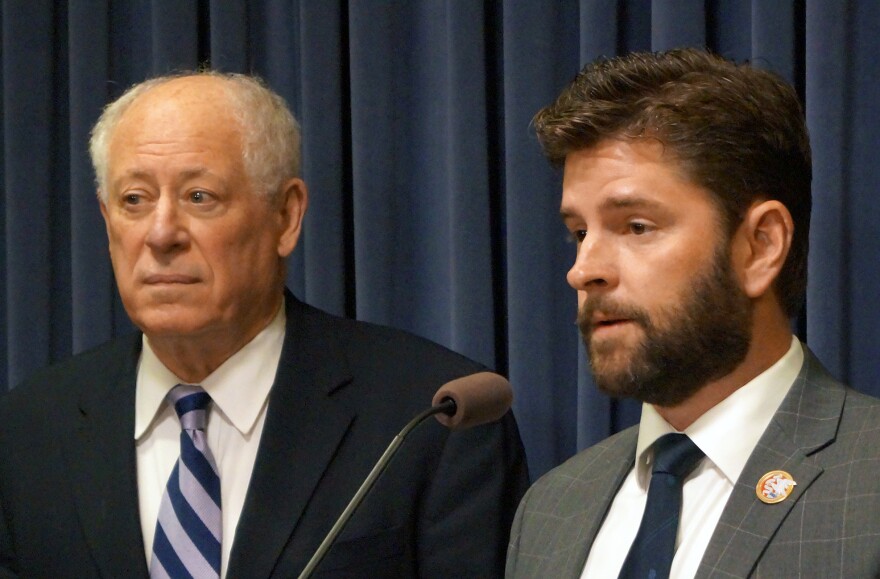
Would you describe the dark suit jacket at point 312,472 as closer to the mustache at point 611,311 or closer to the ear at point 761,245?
the mustache at point 611,311

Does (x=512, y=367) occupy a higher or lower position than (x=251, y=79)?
lower

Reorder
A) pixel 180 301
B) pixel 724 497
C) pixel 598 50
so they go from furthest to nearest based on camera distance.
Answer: pixel 598 50 < pixel 180 301 < pixel 724 497

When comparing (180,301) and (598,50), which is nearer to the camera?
(180,301)

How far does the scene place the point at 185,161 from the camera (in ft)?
7.55

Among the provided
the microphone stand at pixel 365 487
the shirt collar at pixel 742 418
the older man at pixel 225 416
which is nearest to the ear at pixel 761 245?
the shirt collar at pixel 742 418

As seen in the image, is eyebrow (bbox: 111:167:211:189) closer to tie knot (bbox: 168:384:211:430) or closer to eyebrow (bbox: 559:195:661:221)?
tie knot (bbox: 168:384:211:430)

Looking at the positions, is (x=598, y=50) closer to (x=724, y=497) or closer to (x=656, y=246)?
(x=656, y=246)

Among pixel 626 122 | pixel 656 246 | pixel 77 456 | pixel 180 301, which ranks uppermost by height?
pixel 626 122

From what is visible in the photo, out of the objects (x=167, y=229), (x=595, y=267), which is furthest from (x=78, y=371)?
(x=595, y=267)

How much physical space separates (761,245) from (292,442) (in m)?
0.86

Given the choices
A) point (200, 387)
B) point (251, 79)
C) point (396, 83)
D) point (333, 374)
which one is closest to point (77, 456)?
point (200, 387)

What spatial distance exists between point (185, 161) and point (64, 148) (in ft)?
2.87

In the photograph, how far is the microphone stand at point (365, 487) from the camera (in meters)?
1.54

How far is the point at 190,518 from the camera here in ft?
7.14
